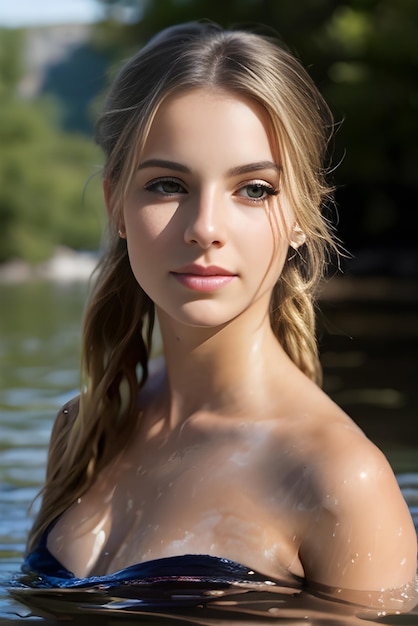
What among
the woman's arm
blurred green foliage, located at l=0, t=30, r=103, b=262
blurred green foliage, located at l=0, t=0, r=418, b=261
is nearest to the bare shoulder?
the woman's arm

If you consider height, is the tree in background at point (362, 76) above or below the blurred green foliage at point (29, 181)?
Result: below

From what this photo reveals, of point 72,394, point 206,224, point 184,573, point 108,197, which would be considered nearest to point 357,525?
point 184,573

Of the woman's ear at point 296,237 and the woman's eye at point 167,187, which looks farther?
the woman's ear at point 296,237

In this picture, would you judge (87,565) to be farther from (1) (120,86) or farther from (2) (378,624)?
(1) (120,86)

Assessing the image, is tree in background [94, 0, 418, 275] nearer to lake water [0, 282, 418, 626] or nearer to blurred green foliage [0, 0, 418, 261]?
blurred green foliage [0, 0, 418, 261]

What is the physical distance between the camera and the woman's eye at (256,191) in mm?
2162

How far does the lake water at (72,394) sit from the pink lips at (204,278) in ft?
1.84

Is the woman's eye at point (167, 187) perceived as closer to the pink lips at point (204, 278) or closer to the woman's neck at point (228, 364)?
the pink lips at point (204, 278)

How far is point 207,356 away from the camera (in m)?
2.32

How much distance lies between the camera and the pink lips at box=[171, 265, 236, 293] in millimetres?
2141

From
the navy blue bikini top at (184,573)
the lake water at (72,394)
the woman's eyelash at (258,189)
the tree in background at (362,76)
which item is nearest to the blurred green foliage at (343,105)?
the tree in background at (362,76)

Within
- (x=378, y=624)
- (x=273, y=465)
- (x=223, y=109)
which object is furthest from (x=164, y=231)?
(x=378, y=624)

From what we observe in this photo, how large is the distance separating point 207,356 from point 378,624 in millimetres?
603

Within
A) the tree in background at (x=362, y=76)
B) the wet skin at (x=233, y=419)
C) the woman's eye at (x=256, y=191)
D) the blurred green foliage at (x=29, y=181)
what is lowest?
the wet skin at (x=233, y=419)
